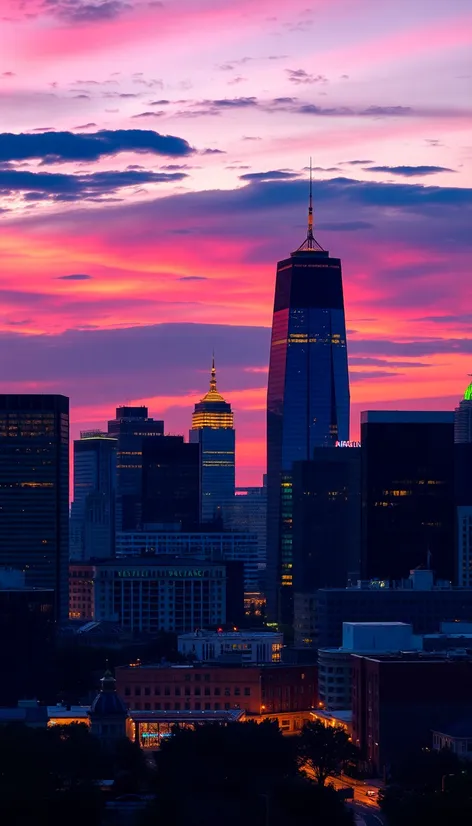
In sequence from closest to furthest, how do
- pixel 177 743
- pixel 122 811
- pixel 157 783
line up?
pixel 122 811, pixel 157 783, pixel 177 743

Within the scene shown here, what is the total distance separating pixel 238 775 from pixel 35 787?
24561 millimetres

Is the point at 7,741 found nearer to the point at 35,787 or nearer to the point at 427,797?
the point at 35,787

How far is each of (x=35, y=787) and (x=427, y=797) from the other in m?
26.7

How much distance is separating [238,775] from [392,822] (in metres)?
25.9

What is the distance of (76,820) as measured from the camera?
158 metres

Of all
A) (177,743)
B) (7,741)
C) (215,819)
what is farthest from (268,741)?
(215,819)

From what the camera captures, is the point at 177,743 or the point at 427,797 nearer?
the point at 427,797

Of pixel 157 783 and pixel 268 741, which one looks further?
pixel 268 741

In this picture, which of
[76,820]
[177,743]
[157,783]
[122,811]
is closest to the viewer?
[76,820]

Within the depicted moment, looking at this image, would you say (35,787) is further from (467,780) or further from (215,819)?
(467,780)

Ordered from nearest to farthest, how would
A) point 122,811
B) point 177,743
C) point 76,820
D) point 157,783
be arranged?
point 76,820 → point 122,811 → point 157,783 → point 177,743

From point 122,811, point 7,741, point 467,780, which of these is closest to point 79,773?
point 7,741

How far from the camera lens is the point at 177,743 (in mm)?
198750

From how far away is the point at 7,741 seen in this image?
187m
